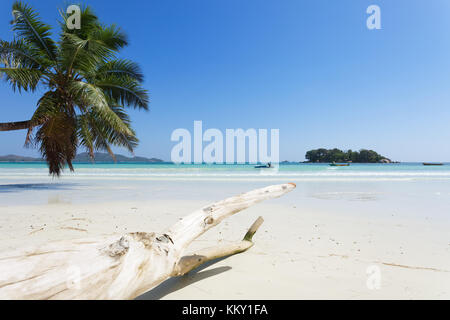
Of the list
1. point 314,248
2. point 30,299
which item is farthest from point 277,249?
point 30,299

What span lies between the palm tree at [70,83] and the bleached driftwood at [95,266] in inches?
380

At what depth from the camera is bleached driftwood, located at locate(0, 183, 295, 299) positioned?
1396 millimetres

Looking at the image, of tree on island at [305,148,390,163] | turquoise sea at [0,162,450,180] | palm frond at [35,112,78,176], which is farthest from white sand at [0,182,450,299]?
tree on island at [305,148,390,163]

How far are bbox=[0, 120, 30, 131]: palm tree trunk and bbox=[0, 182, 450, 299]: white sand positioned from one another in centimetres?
553

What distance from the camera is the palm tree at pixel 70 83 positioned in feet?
33.1

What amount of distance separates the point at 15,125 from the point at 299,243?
12.1 metres

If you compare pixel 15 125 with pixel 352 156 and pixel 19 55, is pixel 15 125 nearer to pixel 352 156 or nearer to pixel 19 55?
pixel 19 55

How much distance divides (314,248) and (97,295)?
2.73 m

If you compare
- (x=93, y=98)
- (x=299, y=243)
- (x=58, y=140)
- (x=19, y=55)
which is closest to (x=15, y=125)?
(x=58, y=140)

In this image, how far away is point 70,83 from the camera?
10906 millimetres

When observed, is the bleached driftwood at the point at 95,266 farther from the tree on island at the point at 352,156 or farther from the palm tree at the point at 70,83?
the tree on island at the point at 352,156

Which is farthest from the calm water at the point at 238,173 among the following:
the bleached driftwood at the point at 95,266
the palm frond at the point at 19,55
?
the bleached driftwood at the point at 95,266

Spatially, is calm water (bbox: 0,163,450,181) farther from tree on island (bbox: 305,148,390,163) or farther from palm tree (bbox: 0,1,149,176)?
tree on island (bbox: 305,148,390,163)
